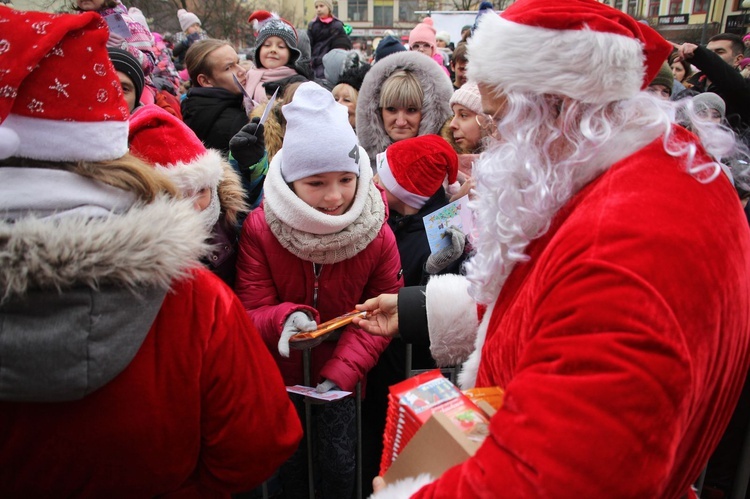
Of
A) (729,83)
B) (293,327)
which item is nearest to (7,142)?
(293,327)

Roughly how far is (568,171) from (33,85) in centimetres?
122

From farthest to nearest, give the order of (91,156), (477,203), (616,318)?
(477,203) < (91,156) < (616,318)

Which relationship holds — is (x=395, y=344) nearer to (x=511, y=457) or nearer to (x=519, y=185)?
(x=519, y=185)

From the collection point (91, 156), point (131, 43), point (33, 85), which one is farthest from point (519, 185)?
point (131, 43)

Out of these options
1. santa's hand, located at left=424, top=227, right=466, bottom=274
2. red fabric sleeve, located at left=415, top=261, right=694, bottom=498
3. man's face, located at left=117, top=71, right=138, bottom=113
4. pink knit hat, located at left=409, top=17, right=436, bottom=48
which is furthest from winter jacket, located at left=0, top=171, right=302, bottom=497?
pink knit hat, located at left=409, top=17, right=436, bottom=48

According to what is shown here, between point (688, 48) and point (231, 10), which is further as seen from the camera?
point (231, 10)

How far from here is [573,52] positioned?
124 centimetres

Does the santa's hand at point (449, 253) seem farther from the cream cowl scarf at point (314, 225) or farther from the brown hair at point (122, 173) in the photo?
the brown hair at point (122, 173)

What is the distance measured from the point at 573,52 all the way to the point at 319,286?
1.61 metres

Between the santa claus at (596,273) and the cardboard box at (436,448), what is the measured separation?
0.13 ft

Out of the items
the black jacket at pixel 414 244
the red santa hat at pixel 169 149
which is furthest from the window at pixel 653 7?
the red santa hat at pixel 169 149

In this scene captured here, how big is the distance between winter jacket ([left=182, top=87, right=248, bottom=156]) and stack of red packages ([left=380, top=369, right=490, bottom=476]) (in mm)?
3201

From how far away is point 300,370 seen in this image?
2525mm

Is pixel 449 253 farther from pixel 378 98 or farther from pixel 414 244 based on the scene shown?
pixel 378 98
